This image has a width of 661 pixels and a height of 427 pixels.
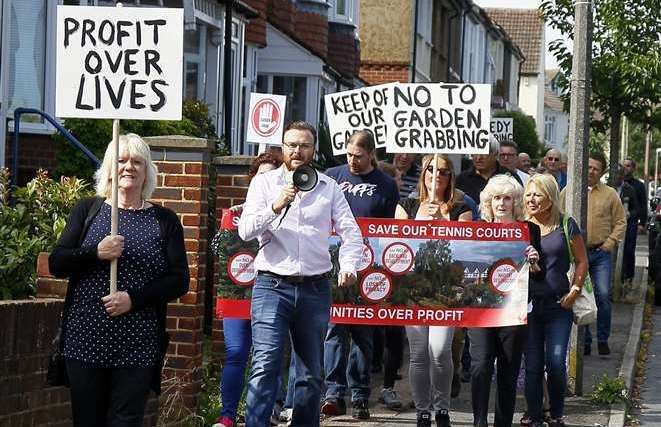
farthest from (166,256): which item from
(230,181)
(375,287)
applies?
(375,287)

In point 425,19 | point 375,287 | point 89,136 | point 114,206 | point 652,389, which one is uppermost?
point 425,19

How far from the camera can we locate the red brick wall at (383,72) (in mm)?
38281

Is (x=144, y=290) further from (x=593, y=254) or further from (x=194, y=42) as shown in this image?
(x=194, y=42)

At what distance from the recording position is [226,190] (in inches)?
412

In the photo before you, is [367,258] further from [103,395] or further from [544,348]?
[103,395]

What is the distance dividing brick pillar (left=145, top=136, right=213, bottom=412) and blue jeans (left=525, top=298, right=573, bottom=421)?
2224mm

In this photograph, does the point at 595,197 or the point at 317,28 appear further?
the point at 317,28

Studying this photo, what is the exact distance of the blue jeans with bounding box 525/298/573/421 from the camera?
32.2 feet

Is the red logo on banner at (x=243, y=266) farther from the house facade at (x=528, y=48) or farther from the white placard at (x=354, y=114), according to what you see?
the house facade at (x=528, y=48)

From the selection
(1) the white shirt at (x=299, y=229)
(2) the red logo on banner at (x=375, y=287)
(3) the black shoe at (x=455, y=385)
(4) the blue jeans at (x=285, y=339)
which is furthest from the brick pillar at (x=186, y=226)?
(3) the black shoe at (x=455, y=385)

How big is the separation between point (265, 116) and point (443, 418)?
6819mm

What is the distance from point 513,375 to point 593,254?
5016mm

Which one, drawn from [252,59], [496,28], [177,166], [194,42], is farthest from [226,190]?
[496,28]

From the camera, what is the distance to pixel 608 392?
1176 cm
